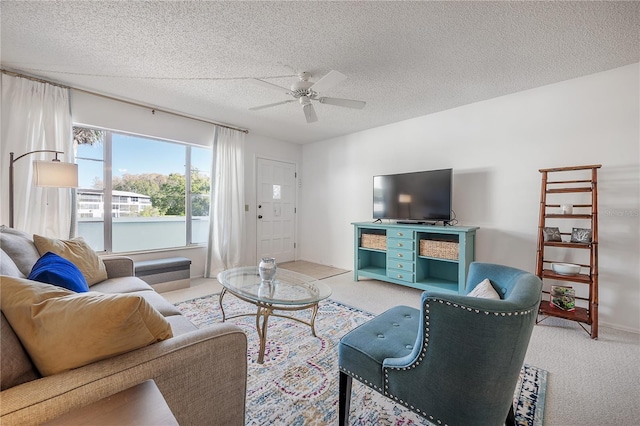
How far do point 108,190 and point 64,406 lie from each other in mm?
3585

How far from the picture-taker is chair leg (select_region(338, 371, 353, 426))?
131 centimetres

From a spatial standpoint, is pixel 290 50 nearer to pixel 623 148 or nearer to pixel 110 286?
pixel 110 286

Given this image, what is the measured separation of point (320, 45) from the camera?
2205mm

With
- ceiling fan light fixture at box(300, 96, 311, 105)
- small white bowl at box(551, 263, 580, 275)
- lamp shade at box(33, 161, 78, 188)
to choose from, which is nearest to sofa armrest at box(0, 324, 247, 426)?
ceiling fan light fixture at box(300, 96, 311, 105)

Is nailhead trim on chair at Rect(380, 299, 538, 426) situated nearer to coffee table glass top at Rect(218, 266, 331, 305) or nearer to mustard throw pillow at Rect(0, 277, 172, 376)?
coffee table glass top at Rect(218, 266, 331, 305)

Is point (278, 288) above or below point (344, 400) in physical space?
above

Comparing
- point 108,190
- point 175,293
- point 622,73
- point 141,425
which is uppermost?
point 622,73

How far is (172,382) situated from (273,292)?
126 cm

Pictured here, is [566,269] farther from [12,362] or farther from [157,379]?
[12,362]

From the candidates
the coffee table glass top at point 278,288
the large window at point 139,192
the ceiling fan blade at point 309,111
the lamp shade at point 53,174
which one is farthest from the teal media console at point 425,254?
the lamp shade at point 53,174

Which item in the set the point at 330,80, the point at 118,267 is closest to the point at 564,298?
the point at 330,80

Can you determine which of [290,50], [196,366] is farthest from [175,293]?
[290,50]

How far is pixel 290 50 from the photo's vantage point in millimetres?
2279

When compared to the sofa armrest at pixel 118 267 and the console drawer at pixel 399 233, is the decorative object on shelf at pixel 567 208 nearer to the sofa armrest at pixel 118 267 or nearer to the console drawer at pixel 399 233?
the console drawer at pixel 399 233
